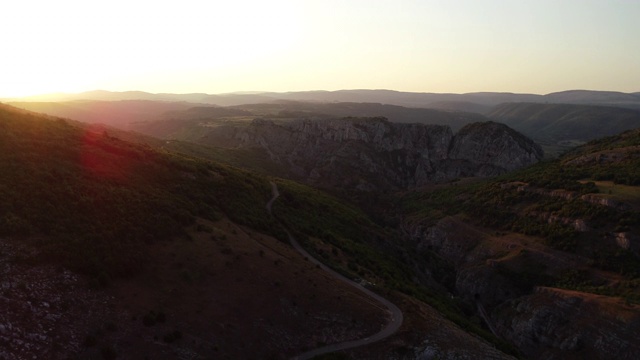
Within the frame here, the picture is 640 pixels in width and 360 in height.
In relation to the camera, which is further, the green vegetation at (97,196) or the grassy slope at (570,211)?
the grassy slope at (570,211)

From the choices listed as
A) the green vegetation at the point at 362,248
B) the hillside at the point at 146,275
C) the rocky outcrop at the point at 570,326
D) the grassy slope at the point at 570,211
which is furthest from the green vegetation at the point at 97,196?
the grassy slope at the point at 570,211

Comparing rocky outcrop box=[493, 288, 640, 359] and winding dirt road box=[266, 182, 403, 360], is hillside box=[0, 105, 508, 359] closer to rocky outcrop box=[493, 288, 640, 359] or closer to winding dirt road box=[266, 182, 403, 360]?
winding dirt road box=[266, 182, 403, 360]

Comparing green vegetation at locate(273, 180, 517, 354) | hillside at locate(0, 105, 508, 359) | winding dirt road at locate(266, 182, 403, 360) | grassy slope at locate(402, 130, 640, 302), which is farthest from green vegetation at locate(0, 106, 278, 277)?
grassy slope at locate(402, 130, 640, 302)

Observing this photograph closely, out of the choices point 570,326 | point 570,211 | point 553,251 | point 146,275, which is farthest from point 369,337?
point 570,211

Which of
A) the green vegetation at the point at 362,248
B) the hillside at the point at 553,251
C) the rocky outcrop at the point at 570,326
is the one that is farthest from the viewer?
the hillside at the point at 553,251

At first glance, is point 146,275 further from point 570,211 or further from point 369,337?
point 570,211

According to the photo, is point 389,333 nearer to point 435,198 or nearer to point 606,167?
point 606,167

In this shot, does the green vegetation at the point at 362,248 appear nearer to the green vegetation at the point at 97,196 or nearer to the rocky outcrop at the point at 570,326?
the rocky outcrop at the point at 570,326
